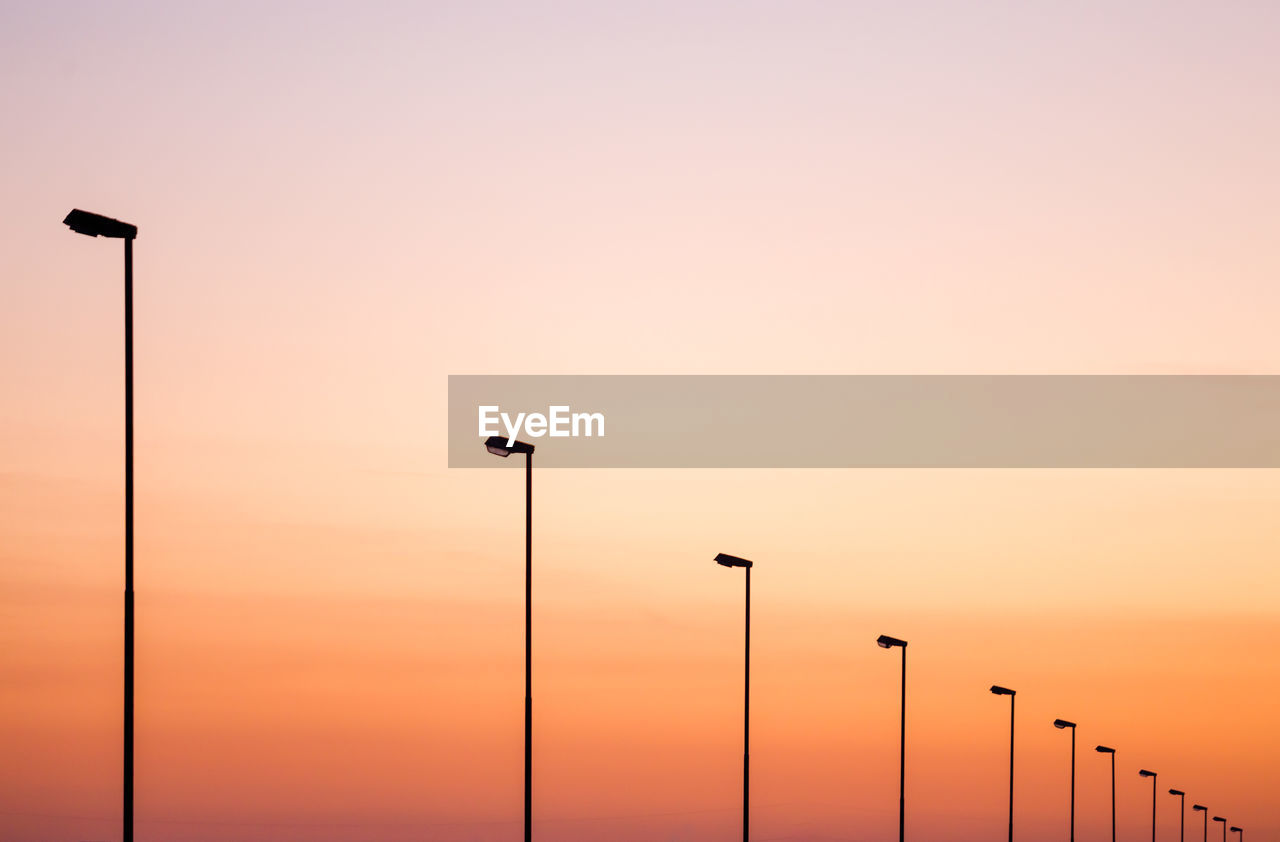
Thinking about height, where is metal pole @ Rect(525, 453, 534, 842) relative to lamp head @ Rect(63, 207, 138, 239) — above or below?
below

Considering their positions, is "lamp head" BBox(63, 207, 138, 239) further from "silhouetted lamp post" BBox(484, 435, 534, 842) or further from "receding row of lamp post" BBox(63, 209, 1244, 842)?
"silhouetted lamp post" BBox(484, 435, 534, 842)

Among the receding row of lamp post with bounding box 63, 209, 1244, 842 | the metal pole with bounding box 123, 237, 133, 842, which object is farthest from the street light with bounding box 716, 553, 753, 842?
the metal pole with bounding box 123, 237, 133, 842

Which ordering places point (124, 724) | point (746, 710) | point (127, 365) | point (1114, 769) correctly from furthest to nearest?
point (1114, 769), point (746, 710), point (127, 365), point (124, 724)

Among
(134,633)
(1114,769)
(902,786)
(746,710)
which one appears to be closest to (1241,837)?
(1114,769)

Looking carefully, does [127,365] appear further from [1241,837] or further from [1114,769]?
[1241,837]

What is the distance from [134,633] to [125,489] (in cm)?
209

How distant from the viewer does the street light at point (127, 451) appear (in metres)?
22.9

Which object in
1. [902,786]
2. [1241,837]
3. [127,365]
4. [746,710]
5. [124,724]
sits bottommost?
[1241,837]

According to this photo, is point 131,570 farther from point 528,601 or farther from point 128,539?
point 528,601

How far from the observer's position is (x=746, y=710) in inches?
1759

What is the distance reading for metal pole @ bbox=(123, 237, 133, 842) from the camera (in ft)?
74.9

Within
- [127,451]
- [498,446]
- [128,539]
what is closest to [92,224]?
[127,451]

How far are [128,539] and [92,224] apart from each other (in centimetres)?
450

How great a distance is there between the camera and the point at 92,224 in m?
23.8
